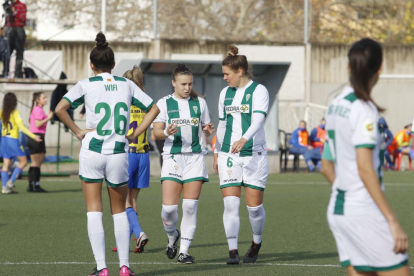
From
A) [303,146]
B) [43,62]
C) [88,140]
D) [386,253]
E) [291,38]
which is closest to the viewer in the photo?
[386,253]

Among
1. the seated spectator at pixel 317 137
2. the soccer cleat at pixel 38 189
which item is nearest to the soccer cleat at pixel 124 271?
the soccer cleat at pixel 38 189

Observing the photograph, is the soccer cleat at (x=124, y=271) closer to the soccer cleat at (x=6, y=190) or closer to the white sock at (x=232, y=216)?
the white sock at (x=232, y=216)

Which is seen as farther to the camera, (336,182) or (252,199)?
(252,199)

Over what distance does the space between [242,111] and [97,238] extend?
2.14m

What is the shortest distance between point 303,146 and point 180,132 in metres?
15.2

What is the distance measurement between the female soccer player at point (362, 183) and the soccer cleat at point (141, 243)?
4639mm

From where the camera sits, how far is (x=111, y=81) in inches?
275

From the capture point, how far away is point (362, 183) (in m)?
4.30

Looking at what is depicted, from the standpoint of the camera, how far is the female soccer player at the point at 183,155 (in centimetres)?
842

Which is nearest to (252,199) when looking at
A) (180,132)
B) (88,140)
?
(180,132)

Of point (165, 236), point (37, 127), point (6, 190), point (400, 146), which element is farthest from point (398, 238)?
point (400, 146)

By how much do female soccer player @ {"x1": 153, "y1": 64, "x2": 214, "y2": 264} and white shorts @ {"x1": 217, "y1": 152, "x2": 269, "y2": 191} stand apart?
0.84 feet

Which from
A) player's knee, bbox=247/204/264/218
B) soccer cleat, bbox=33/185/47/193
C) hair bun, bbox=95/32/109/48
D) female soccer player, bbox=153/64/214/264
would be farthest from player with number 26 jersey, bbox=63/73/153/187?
soccer cleat, bbox=33/185/47/193

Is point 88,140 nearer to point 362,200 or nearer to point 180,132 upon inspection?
point 180,132
